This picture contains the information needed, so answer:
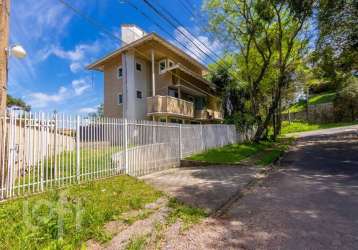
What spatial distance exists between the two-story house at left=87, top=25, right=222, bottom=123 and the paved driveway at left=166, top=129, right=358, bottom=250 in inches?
506

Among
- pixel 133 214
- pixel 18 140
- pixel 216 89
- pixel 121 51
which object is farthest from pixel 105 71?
pixel 133 214

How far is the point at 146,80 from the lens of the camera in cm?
2103

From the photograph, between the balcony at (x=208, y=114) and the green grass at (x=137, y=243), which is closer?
the green grass at (x=137, y=243)

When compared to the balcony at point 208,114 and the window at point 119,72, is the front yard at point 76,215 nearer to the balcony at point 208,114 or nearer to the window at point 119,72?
the window at point 119,72

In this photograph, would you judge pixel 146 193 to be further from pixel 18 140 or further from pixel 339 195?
pixel 339 195

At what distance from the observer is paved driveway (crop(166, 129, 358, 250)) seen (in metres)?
3.65

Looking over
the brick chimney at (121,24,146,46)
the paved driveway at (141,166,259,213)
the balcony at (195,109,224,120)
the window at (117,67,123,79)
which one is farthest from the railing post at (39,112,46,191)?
the balcony at (195,109,224,120)

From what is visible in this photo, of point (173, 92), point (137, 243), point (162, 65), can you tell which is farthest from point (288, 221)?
point (162, 65)

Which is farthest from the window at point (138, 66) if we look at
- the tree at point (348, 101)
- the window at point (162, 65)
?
the tree at point (348, 101)

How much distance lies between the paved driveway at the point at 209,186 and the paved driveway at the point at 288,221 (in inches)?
21.1

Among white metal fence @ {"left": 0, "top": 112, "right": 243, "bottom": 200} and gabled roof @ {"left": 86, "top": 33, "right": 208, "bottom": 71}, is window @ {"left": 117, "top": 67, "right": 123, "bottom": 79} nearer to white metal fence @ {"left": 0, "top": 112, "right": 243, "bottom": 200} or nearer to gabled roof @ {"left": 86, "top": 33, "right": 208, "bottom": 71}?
gabled roof @ {"left": 86, "top": 33, "right": 208, "bottom": 71}

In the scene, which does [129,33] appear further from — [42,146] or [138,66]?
[42,146]

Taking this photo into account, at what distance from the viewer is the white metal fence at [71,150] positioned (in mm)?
5516

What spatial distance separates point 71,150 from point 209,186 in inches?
172
